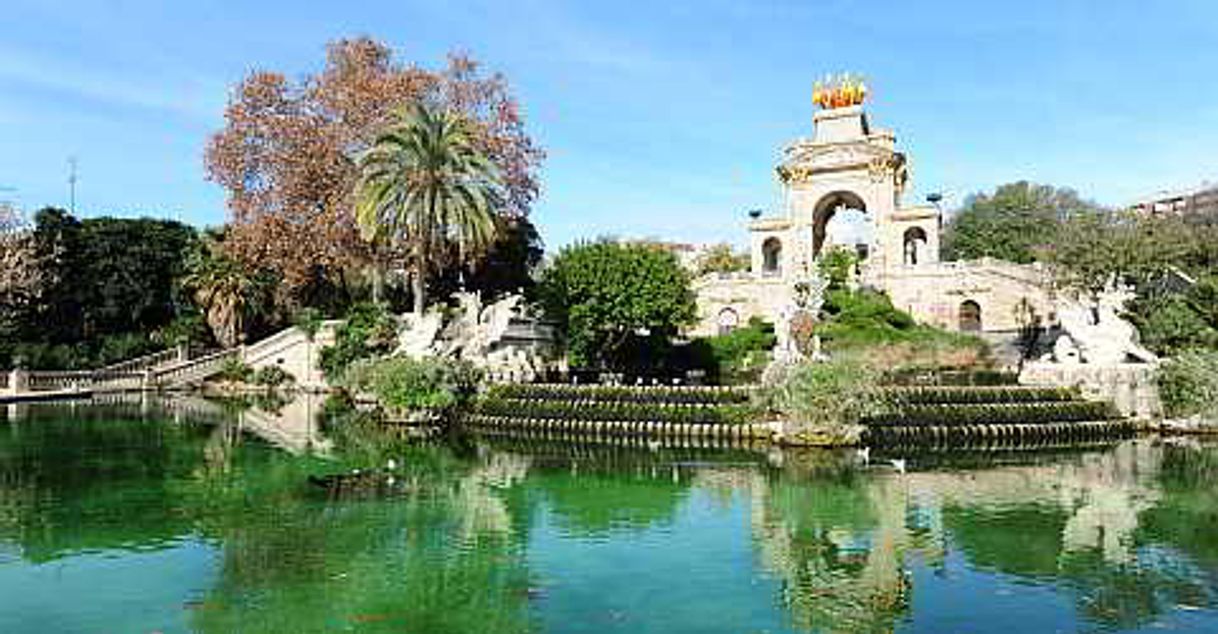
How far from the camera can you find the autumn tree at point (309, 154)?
42312mm

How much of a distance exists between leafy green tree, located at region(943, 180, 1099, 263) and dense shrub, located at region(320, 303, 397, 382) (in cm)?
5094

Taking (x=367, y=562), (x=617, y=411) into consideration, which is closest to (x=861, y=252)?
(x=617, y=411)

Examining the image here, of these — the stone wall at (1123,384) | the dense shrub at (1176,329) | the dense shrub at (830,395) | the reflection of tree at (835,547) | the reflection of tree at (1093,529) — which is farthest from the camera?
the dense shrub at (1176,329)

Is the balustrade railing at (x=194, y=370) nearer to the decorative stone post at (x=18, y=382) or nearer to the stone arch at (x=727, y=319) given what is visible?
the decorative stone post at (x=18, y=382)

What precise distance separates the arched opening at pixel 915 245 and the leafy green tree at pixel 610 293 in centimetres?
2403

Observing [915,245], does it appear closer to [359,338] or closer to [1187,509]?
[359,338]

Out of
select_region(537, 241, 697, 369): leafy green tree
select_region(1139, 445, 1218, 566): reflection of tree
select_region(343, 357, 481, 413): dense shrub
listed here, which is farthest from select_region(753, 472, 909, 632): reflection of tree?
select_region(537, 241, 697, 369): leafy green tree

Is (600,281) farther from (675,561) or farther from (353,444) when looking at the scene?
(675,561)

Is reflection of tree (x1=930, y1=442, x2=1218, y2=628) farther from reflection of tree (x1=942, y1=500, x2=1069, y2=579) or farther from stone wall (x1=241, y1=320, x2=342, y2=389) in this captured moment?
stone wall (x1=241, y1=320, x2=342, y2=389)

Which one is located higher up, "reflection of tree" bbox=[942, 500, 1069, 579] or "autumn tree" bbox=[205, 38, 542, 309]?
"autumn tree" bbox=[205, 38, 542, 309]

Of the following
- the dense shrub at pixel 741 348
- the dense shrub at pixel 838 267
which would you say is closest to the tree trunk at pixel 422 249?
the dense shrub at pixel 741 348

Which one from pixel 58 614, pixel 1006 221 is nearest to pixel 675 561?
pixel 58 614

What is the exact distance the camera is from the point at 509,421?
29.2 meters

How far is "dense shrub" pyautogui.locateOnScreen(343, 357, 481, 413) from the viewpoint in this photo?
29.6 m
